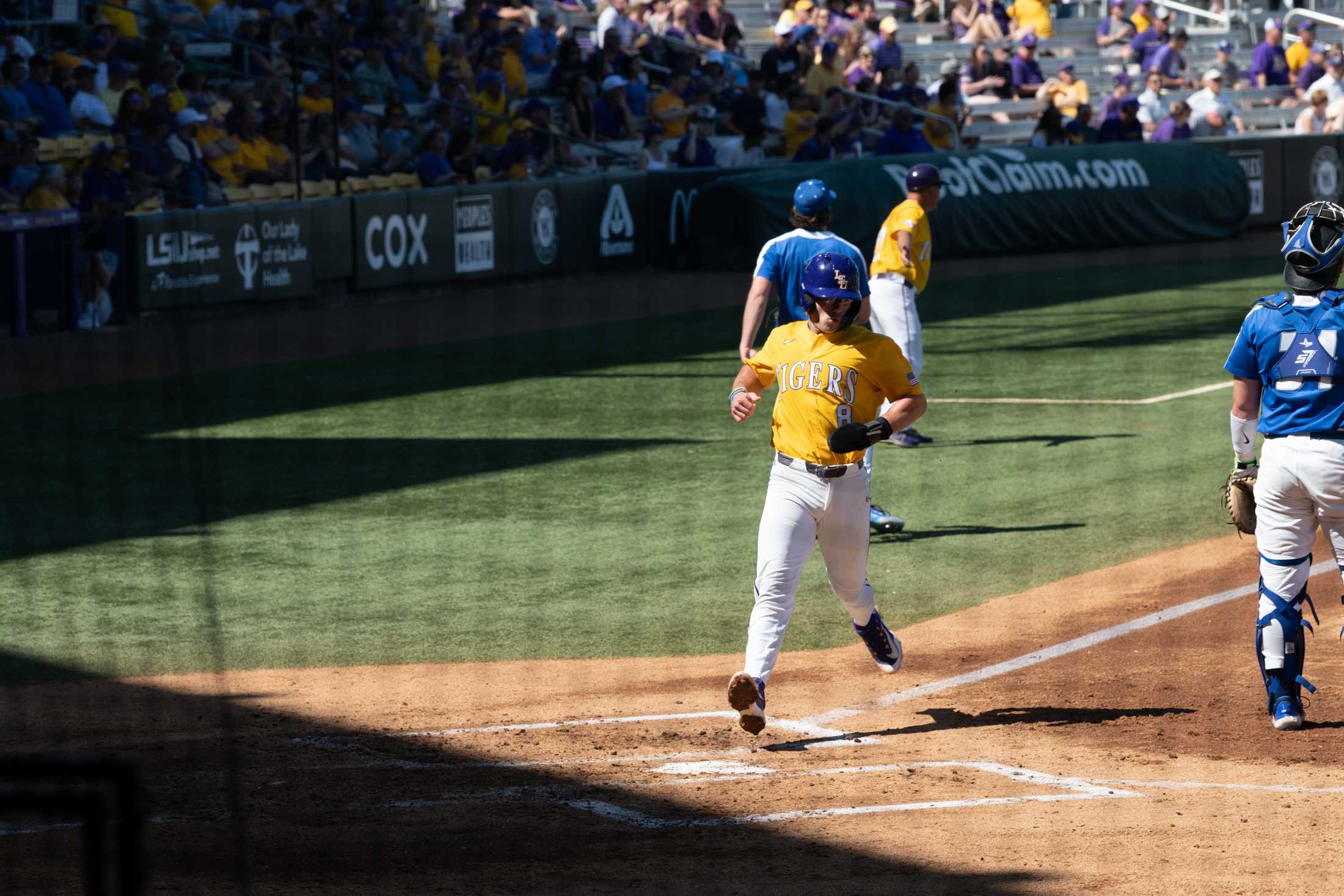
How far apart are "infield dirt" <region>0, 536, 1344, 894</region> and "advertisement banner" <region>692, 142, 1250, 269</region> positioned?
14052 millimetres

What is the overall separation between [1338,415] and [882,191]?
54.6 feet

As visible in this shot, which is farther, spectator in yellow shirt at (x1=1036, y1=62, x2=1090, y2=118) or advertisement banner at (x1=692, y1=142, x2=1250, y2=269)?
spectator in yellow shirt at (x1=1036, y1=62, x2=1090, y2=118)

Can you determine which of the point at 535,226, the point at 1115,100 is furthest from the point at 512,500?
the point at 1115,100

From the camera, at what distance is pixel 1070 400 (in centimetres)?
1470

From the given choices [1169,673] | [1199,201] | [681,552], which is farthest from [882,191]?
[1169,673]

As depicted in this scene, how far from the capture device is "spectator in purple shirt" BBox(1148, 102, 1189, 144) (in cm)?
2730

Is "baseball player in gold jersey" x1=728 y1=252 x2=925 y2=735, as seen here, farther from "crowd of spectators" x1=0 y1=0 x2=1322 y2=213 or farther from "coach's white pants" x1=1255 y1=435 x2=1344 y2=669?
"crowd of spectators" x1=0 y1=0 x2=1322 y2=213

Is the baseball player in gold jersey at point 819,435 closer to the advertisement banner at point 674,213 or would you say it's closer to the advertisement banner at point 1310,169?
the advertisement banner at point 674,213

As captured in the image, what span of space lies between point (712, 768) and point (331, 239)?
13751mm

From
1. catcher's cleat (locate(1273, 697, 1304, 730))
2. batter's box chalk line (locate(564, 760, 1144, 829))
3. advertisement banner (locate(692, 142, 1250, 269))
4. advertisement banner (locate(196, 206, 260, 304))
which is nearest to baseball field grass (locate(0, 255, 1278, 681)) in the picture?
batter's box chalk line (locate(564, 760, 1144, 829))

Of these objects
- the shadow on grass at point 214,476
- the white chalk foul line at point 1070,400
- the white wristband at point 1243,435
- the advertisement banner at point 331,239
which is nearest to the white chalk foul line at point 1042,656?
the white wristband at point 1243,435

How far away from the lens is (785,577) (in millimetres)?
6703

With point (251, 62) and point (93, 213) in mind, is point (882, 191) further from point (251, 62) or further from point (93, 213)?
point (93, 213)

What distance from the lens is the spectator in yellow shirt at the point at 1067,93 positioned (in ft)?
94.5
